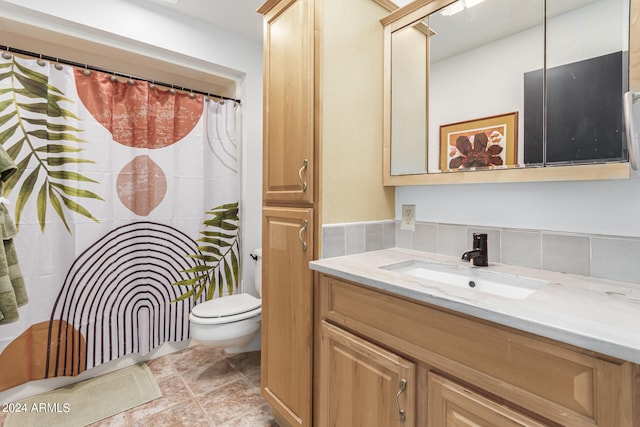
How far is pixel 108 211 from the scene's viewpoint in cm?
196

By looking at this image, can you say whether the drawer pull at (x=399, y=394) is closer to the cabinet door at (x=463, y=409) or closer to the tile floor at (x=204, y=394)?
the cabinet door at (x=463, y=409)

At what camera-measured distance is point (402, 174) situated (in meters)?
1.47

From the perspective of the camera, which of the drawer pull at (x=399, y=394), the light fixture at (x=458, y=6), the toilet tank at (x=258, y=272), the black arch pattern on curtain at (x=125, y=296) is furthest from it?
the toilet tank at (x=258, y=272)

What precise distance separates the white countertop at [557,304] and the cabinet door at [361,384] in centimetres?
23

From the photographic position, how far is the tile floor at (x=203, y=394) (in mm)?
1562

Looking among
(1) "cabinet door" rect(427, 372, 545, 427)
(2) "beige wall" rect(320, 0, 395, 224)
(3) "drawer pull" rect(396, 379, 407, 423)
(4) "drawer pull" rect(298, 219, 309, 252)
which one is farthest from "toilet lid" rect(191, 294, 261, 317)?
(1) "cabinet door" rect(427, 372, 545, 427)

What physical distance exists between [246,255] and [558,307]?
2090 mm

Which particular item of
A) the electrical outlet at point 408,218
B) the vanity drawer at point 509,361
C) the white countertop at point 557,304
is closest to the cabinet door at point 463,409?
the vanity drawer at point 509,361

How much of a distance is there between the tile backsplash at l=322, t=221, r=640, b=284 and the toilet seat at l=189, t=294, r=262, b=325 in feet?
3.13

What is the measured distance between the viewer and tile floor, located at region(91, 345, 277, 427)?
1563 mm

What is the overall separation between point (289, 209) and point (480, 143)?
34.3 inches

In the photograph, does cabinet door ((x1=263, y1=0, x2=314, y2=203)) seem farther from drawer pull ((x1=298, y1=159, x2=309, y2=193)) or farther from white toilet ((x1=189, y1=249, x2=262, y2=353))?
white toilet ((x1=189, y1=249, x2=262, y2=353))

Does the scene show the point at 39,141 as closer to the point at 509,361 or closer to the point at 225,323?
the point at 225,323

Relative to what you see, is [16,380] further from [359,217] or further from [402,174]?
[402,174]
